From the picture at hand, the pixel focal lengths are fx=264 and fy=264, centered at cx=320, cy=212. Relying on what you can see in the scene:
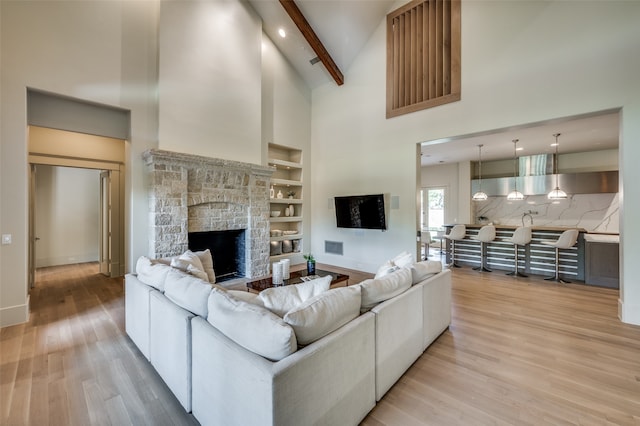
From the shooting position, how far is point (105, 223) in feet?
19.3

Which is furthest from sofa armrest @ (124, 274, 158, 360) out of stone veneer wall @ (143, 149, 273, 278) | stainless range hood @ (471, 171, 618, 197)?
stainless range hood @ (471, 171, 618, 197)

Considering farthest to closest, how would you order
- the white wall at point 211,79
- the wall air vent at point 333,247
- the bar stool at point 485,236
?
the wall air vent at point 333,247 < the bar stool at point 485,236 < the white wall at point 211,79

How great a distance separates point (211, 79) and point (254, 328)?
5.03 m

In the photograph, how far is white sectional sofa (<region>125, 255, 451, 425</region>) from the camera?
4.40ft

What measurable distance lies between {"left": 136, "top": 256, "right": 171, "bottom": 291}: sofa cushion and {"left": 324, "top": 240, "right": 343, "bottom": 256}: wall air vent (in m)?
4.37

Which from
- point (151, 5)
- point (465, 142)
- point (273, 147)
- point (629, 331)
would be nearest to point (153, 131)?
point (151, 5)

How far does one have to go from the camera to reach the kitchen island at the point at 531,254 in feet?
17.3

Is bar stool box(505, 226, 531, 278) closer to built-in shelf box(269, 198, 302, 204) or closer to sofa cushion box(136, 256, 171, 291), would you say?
built-in shelf box(269, 198, 302, 204)

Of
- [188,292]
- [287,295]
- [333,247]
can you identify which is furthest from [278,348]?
[333,247]

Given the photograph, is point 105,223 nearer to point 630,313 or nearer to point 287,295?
point 287,295

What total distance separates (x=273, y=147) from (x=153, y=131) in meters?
2.67

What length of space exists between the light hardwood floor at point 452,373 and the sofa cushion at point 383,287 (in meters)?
0.72

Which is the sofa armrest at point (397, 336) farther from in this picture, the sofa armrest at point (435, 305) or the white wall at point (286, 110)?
the white wall at point (286, 110)

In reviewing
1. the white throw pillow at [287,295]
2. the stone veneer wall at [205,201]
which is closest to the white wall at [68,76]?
the stone veneer wall at [205,201]
